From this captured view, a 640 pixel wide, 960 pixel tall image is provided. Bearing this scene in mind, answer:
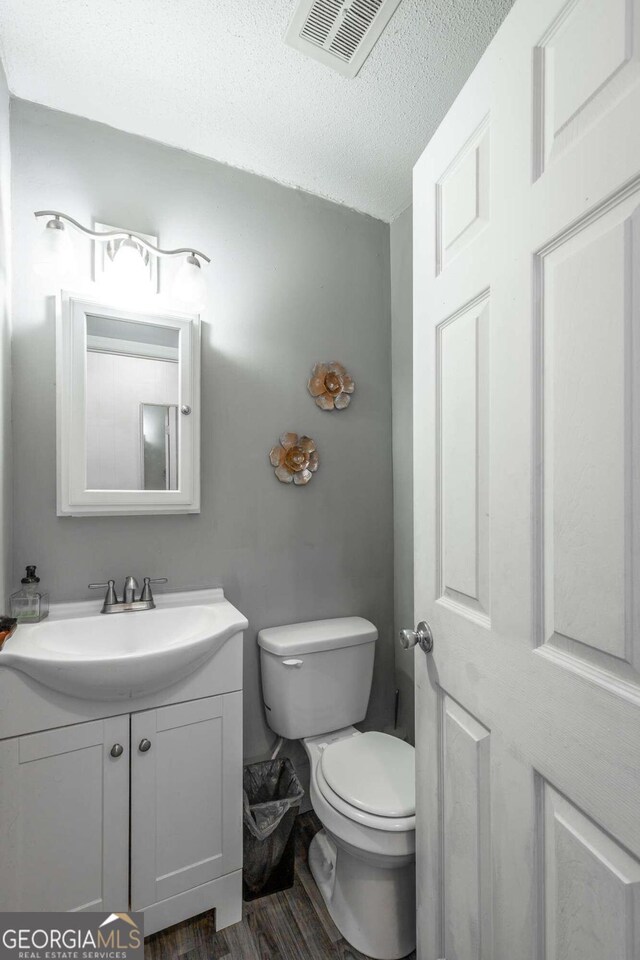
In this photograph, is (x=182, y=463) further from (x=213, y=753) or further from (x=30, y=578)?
(x=213, y=753)

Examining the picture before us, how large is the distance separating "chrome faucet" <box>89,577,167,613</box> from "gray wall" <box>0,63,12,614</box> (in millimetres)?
263

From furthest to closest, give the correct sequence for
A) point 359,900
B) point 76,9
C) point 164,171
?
point 164,171, point 359,900, point 76,9

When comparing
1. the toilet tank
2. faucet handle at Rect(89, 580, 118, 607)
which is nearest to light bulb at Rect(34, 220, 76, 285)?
faucet handle at Rect(89, 580, 118, 607)

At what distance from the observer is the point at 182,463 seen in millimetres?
1554

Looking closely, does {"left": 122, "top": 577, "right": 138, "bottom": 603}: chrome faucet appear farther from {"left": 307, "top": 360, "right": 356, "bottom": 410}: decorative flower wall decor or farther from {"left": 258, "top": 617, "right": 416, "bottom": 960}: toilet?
{"left": 307, "top": 360, "right": 356, "bottom": 410}: decorative flower wall decor

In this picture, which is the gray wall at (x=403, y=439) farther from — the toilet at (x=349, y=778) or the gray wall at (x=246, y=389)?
the toilet at (x=349, y=778)

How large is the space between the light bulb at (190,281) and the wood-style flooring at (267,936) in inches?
75.7

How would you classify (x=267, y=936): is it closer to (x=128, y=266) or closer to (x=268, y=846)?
(x=268, y=846)

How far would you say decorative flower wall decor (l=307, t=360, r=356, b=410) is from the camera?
1821 millimetres

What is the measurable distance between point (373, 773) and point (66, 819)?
0.81 metres

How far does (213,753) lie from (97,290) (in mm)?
1467

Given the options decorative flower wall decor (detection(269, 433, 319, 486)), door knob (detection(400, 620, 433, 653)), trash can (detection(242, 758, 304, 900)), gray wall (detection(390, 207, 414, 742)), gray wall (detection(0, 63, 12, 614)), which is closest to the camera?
door knob (detection(400, 620, 433, 653))

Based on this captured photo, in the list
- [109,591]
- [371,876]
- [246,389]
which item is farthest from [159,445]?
[371,876]

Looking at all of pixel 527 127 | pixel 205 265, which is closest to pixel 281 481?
pixel 205 265
